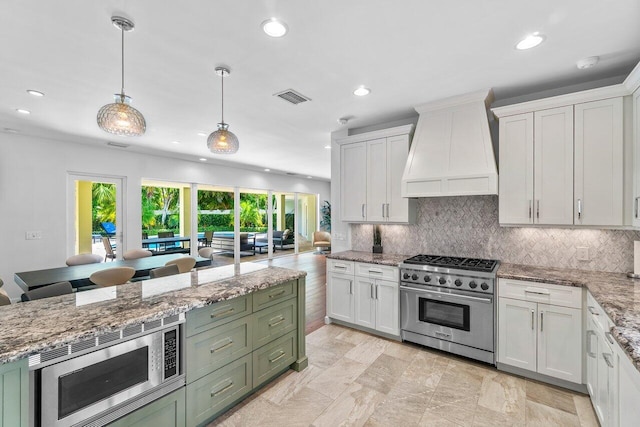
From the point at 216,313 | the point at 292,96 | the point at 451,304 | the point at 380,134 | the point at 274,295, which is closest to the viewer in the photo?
the point at 216,313

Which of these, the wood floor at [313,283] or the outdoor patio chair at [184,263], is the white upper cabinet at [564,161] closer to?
the wood floor at [313,283]

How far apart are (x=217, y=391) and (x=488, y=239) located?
10.3 feet

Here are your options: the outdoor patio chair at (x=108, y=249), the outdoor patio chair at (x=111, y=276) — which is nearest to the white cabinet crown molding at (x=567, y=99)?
the outdoor patio chair at (x=111, y=276)

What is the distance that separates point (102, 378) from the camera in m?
1.51

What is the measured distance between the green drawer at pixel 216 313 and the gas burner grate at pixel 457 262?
1913mm

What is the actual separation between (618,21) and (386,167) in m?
2.24

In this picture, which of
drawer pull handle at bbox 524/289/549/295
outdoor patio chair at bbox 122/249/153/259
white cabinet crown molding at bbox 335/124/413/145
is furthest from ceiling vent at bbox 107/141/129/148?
drawer pull handle at bbox 524/289/549/295

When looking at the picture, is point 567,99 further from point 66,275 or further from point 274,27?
point 66,275

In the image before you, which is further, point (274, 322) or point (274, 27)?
point (274, 322)

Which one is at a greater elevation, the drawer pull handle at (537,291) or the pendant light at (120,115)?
the pendant light at (120,115)

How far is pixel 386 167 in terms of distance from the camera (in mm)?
3730

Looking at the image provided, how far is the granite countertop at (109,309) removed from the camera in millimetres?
1315

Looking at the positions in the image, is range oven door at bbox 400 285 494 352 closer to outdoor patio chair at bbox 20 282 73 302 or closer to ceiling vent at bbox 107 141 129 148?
outdoor patio chair at bbox 20 282 73 302

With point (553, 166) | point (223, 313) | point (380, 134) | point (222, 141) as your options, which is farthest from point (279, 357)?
point (553, 166)
